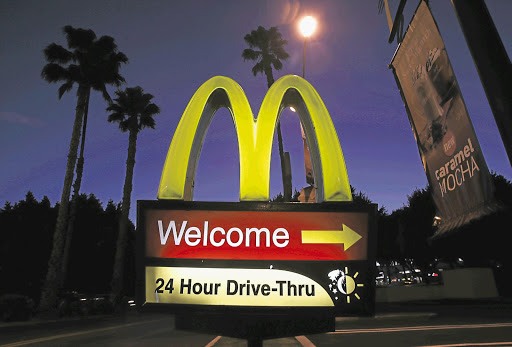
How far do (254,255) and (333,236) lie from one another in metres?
0.73

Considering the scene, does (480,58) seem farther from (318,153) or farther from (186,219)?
(186,219)

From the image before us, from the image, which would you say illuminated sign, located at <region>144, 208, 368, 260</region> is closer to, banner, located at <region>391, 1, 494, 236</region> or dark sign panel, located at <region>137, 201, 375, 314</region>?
dark sign panel, located at <region>137, 201, 375, 314</region>

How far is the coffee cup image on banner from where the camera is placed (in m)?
5.36

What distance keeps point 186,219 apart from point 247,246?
60 centimetres

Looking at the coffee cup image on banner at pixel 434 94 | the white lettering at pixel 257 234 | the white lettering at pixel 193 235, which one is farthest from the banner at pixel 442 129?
the white lettering at pixel 193 235

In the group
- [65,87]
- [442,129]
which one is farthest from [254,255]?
[65,87]

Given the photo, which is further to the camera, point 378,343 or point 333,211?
point 378,343

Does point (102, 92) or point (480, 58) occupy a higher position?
point (102, 92)

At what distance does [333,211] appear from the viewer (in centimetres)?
304

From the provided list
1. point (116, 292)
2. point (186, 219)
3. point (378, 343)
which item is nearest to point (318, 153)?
point (186, 219)

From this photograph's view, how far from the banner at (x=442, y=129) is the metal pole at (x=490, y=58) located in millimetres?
2344

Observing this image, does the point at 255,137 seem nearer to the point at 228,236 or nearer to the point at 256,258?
the point at 228,236

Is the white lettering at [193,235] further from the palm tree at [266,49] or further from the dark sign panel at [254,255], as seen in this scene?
the palm tree at [266,49]

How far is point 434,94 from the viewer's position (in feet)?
18.7
